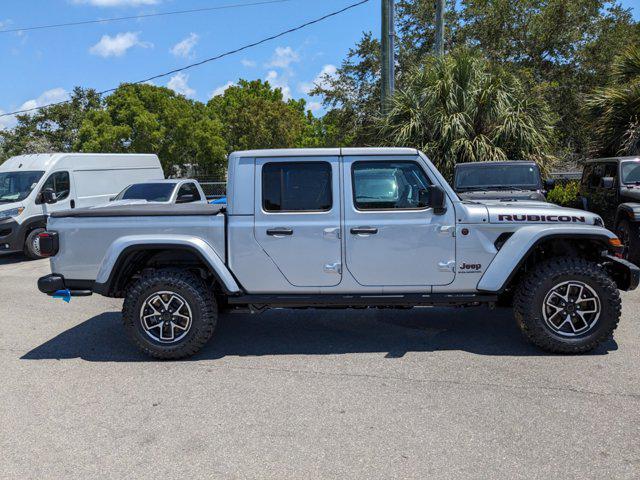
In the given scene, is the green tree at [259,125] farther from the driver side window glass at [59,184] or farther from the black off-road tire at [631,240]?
the black off-road tire at [631,240]

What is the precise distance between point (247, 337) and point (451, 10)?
21.0m

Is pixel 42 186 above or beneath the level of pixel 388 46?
beneath

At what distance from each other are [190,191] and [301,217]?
339 inches

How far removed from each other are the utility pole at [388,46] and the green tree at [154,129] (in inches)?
878

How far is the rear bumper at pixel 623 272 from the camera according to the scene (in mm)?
5000

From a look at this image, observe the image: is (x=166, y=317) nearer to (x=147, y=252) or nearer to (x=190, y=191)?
(x=147, y=252)

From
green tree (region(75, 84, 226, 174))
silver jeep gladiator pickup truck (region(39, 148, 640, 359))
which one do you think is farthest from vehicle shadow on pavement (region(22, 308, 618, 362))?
green tree (region(75, 84, 226, 174))

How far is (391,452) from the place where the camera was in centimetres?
337

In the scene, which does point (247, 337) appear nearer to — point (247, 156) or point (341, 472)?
point (247, 156)

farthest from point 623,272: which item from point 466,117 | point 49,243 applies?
point 466,117

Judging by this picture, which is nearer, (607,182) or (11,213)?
(607,182)

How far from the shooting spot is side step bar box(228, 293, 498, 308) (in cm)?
497

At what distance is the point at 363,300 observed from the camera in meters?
4.98

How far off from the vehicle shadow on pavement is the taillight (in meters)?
1.03
